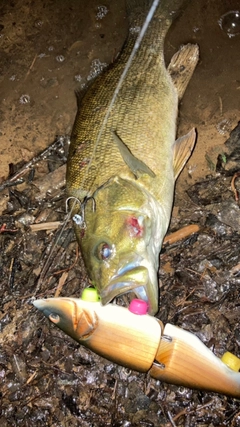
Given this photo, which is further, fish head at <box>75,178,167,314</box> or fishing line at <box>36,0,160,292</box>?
fishing line at <box>36,0,160,292</box>

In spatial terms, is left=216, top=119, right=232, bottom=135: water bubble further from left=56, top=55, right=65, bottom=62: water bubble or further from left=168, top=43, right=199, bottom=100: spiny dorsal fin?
left=56, top=55, right=65, bottom=62: water bubble

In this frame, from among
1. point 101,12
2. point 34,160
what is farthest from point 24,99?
point 101,12

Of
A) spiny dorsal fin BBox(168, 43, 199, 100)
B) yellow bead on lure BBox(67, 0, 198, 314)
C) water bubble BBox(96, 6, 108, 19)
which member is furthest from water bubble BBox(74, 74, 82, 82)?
spiny dorsal fin BBox(168, 43, 199, 100)

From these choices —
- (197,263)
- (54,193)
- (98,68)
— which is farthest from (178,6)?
(197,263)

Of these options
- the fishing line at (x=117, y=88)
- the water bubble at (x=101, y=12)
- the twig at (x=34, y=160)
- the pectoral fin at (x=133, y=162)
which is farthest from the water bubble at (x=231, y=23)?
the twig at (x=34, y=160)

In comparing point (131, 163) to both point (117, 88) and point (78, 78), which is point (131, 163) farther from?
point (78, 78)

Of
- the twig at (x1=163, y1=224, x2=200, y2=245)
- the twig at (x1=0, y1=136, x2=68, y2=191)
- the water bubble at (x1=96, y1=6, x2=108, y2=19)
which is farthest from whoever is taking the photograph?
the water bubble at (x1=96, y1=6, x2=108, y2=19)

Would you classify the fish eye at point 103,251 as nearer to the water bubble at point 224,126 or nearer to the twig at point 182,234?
the twig at point 182,234
